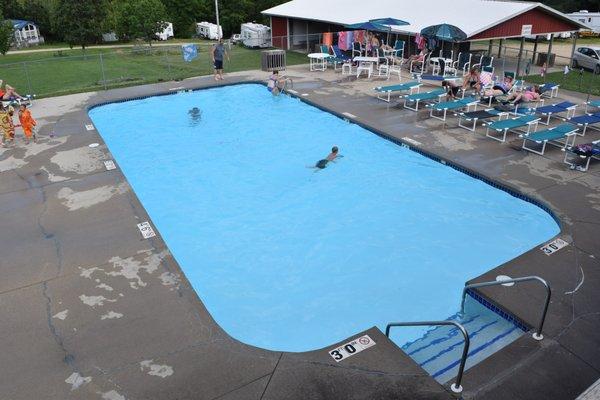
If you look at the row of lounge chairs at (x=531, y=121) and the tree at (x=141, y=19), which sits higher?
the tree at (x=141, y=19)

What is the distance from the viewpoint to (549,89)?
1536 centimetres

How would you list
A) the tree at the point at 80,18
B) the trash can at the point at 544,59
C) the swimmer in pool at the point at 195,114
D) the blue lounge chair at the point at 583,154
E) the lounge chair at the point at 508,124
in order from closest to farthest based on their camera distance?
the blue lounge chair at the point at 583,154 → the lounge chair at the point at 508,124 → the swimmer in pool at the point at 195,114 → the trash can at the point at 544,59 → the tree at the point at 80,18

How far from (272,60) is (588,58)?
1576cm

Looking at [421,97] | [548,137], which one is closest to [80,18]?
[421,97]

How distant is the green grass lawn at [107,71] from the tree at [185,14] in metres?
32.7

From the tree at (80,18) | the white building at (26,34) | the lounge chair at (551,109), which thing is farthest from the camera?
the white building at (26,34)

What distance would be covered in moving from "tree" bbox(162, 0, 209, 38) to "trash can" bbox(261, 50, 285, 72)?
43.7 m

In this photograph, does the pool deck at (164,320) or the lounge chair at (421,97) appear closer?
the pool deck at (164,320)

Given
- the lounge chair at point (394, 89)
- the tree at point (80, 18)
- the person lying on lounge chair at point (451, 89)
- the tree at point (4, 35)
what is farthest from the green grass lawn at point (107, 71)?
the tree at point (80, 18)

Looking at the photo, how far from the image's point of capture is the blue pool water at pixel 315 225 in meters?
7.32

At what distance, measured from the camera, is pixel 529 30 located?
20297 mm

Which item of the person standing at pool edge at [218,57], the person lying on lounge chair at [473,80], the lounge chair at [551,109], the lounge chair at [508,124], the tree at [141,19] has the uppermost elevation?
the tree at [141,19]

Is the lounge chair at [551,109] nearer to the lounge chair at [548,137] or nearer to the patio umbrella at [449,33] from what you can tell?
the lounge chair at [548,137]

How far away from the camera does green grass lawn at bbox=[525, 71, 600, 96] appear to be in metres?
17.6
